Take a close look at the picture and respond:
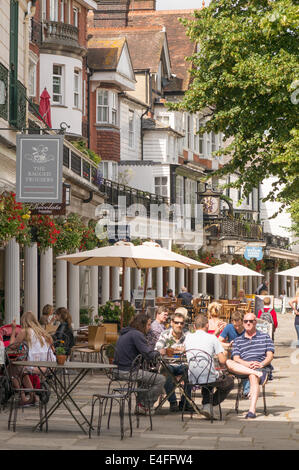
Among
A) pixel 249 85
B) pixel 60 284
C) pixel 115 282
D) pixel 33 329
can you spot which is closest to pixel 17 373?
pixel 33 329

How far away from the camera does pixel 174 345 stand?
1550 cm

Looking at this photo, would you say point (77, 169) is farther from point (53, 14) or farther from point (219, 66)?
point (53, 14)

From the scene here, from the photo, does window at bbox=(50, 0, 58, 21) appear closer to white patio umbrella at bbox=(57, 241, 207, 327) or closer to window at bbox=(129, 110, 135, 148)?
window at bbox=(129, 110, 135, 148)

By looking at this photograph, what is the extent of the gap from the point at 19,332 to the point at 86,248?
13.4 meters

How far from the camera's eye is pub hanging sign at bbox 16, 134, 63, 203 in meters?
17.3

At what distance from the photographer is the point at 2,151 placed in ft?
59.4

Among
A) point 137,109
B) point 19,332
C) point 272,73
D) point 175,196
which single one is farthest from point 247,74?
point 175,196

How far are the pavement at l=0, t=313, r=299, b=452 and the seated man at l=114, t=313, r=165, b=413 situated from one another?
1.03 feet

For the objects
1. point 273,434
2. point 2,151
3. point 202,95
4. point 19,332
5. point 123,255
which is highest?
point 202,95

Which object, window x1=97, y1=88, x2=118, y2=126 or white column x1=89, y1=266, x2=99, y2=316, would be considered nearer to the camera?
white column x1=89, y1=266, x2=99, y2=316

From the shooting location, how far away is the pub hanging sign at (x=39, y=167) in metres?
17.3

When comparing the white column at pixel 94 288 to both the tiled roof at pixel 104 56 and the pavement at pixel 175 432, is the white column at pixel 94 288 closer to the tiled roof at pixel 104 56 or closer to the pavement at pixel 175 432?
the tiled roof at pixel 104 56

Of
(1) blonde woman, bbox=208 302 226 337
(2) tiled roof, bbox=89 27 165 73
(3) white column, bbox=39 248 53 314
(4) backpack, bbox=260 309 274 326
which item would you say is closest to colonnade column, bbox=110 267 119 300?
(3) white column, bbox=39 248 53 314

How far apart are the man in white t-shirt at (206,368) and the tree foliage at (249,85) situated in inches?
426
